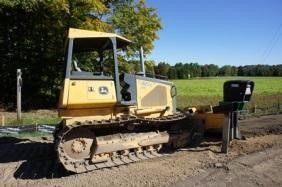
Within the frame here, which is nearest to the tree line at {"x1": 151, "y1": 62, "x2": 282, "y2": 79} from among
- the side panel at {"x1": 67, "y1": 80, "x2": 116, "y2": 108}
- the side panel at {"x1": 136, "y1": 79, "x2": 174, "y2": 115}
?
the side panel at {"x1": 136, "y1": 79, "x2": 174, "y2": 115}

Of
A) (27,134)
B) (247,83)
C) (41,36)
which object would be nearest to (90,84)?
(247,83)

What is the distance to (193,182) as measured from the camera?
8.40 m

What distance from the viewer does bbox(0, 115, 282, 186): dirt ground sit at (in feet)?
27.9

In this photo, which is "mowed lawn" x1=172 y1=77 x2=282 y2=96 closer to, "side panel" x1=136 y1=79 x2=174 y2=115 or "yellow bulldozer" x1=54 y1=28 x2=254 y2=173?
"side panel" x1=136 y1=79 x2=174 y2=115

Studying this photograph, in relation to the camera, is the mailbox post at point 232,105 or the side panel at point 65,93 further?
the mailbox post at point 232,105

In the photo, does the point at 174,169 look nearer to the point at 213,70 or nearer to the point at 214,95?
the point at 214,95

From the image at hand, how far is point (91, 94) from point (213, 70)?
101 meters

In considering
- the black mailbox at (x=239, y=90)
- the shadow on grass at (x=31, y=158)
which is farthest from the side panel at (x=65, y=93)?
the black mailbox at (x=239, y=90)

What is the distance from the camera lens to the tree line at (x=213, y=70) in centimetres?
9081

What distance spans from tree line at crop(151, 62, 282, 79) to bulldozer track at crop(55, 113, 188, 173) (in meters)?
74.2

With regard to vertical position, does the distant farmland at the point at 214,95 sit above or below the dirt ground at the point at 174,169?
above

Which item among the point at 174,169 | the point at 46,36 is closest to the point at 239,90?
the point at 174,169

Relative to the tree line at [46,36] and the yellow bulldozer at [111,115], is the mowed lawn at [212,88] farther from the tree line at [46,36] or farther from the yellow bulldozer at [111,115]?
the yellow bulldozer at [111,115]

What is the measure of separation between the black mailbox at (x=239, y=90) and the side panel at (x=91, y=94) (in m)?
3.76
